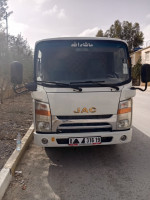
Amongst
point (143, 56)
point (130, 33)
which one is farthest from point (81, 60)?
point (130, 33)

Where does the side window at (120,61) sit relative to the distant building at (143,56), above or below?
below

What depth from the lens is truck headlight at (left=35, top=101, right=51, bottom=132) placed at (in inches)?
142

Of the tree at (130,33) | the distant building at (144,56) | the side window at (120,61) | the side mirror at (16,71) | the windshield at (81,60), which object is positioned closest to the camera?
the side mirror at (16,71)

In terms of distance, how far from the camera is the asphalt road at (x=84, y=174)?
2959 millimetres

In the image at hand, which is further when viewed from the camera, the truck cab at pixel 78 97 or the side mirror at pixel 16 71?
the side mirror at pixel 16 71

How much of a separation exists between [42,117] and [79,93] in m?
0.81

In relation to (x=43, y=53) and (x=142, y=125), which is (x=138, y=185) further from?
(x=142, y=125)

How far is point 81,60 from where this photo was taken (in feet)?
13.5

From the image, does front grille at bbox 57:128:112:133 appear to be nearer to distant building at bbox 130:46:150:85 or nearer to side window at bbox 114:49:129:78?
side window at bbox 114:49:129:78

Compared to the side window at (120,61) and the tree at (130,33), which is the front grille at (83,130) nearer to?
the side window at (120,61)

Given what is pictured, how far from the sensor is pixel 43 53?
4.11m

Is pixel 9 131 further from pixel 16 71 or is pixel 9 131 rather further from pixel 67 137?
pixel 67 137

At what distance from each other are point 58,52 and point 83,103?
124cm

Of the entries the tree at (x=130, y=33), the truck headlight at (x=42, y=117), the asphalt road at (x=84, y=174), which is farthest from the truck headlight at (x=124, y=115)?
the tree at (x=130, y=33)
